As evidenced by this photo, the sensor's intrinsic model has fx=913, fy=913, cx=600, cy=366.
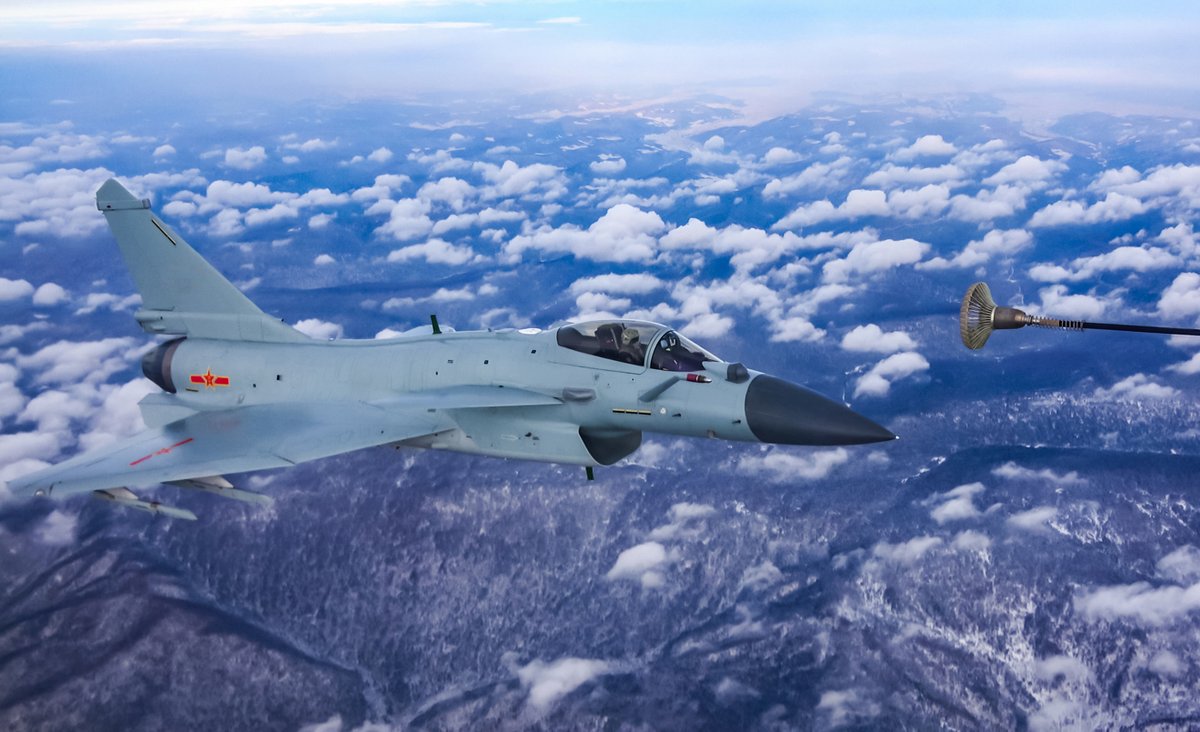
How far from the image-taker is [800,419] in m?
14.5

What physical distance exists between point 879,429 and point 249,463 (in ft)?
33.7

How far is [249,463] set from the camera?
1530 cm

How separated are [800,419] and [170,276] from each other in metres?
13.3

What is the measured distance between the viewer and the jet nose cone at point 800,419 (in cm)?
1415

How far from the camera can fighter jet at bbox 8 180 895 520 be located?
15.0 metres

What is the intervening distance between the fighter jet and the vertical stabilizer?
29 mm

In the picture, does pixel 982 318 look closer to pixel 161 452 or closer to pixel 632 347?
pixel 632 347

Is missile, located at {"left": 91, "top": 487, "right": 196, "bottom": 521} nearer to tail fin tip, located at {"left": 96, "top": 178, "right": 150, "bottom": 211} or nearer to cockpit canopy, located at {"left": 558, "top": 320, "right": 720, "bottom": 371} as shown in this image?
tail fin tip, located at {"left": 96, "top": 178, "right": 150, "bottom": 211}

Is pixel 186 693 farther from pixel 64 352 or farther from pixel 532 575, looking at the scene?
pixel 64 352

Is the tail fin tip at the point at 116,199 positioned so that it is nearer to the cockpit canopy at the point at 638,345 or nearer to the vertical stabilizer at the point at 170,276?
the vertical stabilizer at the point at 170,276

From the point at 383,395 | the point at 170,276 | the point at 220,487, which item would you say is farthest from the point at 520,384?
the point at 170,276

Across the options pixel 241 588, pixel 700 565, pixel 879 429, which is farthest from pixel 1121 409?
pixel 879 429

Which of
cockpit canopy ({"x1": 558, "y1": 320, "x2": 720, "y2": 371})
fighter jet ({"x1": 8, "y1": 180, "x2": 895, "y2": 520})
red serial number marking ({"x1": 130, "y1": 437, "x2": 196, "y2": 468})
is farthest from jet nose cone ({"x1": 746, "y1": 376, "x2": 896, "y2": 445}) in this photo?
red serial number marking ({"x1": 130, "y1": 437, "x2": 196, "y2": 468})

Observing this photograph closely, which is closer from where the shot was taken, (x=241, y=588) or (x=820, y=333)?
(x=241, y=588)
